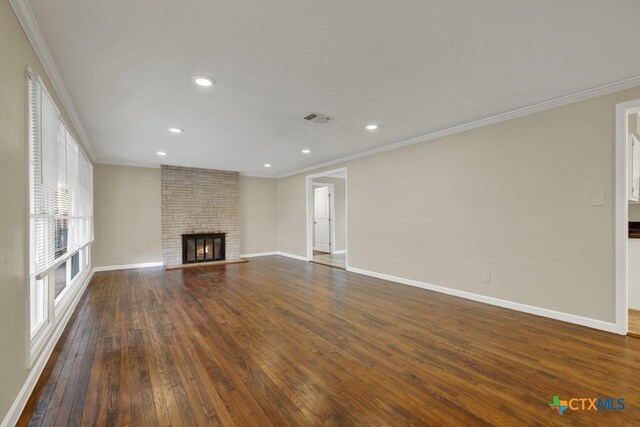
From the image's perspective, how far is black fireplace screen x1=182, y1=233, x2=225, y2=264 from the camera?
714 cm

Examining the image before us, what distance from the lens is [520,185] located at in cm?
345

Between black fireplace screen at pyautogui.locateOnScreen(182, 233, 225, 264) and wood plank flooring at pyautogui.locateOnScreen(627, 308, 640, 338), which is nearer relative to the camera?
wood plank flooring at pyautogui.locateOnScreen(627, 308, 640, 338)

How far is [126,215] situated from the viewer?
6598mm

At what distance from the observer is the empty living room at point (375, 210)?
1.76 meters

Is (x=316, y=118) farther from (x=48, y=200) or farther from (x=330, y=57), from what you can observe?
(x=48, y=200)

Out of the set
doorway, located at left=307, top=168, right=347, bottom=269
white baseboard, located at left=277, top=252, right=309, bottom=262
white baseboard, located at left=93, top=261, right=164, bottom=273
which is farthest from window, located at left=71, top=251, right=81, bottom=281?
doorway, located at left=307, top=168, right=347, bottom=269

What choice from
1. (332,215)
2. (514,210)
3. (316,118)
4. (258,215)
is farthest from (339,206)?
(514,210)

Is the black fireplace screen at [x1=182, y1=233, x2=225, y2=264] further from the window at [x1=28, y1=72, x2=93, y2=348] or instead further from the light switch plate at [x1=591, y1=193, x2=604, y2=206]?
the light switch plate at [x1=591, y1=193, x2=604, y2=206]

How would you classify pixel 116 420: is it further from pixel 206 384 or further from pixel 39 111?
pixel 39 111

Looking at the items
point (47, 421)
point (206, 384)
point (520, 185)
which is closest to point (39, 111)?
point (47, 421)

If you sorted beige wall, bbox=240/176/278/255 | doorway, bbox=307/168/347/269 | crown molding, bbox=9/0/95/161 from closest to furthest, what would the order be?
crown molding, bbox=9/0/95/161 → beige wall, bbox=240/176/278/255 → doorway, bbox=307/168/347/269

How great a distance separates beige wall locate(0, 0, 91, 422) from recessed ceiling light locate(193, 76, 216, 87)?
3.56ft

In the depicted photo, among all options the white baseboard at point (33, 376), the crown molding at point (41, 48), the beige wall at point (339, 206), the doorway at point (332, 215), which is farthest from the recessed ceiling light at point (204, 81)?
the beige wall at point (339, 206)

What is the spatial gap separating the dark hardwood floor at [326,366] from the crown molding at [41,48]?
242 cm
